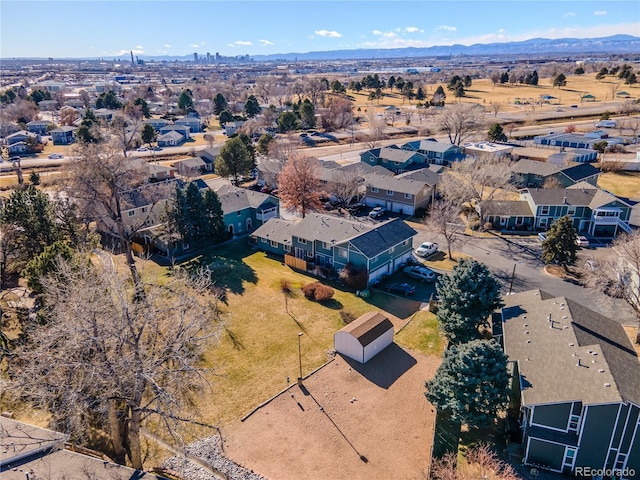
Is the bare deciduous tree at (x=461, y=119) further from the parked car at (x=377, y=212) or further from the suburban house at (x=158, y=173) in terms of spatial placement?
the suburban house at (x=158, y=173)

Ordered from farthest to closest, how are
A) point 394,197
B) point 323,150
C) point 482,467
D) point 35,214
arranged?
1. point 323,150
2. point 394,197
3. point 35,214
4. point 482,467

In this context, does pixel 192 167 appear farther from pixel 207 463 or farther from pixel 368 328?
pixel 207 463

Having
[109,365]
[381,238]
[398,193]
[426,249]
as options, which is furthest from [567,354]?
[398,193]

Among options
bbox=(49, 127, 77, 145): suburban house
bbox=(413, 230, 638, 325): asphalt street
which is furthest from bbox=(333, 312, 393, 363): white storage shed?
bbox=(49, 127, 77, 145): suburban house

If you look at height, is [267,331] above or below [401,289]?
below

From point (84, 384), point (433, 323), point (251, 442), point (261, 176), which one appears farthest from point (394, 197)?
point (84, 384)

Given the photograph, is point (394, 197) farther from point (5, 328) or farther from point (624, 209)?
point (5, 328)

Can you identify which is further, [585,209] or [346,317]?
[585,209]
